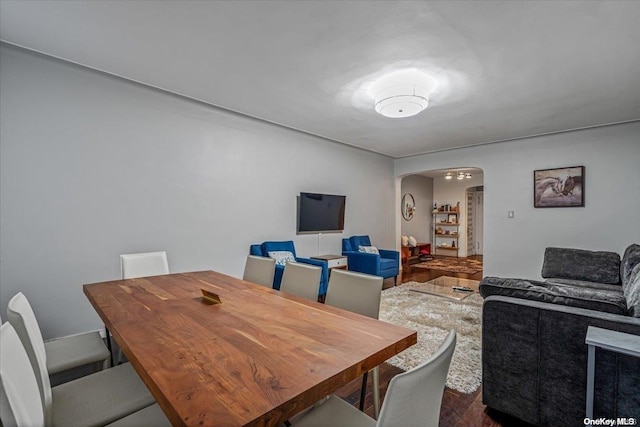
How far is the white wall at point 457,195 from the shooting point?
9.34m

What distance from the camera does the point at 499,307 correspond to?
1.82 m

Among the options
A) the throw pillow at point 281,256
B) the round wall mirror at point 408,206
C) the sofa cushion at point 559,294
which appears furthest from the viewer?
the round wall mirror at point 408,206

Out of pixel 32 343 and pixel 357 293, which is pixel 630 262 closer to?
pixel 357 293

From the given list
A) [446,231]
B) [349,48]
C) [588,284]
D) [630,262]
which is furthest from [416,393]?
[446,231]

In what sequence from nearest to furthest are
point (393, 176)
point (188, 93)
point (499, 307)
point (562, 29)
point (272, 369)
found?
point (272, 369), point (499, 307), point (562, 29), point (188, 93), point (393, 176)

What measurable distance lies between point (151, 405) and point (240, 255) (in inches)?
115

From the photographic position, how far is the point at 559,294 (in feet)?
5.77

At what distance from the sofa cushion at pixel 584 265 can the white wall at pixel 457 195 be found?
5178 millimetres

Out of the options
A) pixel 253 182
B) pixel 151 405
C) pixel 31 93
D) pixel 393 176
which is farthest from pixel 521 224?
pixel 31 93

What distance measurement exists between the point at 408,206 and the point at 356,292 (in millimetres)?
7620

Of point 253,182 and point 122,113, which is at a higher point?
point 122,113

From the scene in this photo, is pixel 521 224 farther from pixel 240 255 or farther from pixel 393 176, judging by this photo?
pixel 240 255

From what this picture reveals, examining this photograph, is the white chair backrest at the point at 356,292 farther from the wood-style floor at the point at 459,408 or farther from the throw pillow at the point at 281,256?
the throw pillow at the point at 281,256

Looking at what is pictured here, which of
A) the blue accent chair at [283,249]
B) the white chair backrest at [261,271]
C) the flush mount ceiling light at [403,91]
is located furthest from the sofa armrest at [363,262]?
the white chair backrest at [261,271]
